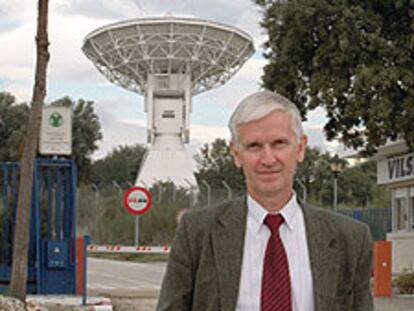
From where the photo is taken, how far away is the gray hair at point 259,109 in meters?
3.30

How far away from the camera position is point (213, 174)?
82.4m

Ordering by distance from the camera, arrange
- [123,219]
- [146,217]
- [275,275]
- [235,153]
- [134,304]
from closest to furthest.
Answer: [275,275] < [235,153] < [134,304] < [146,217] < [123,219]

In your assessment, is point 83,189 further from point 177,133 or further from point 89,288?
point 89,288

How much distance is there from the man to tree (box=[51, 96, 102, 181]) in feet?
276

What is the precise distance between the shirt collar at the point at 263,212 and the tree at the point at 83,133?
84022mm

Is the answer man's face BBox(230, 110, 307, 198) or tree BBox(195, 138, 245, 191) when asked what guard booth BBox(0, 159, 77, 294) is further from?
tree BBox(195, 138, 245, 191)

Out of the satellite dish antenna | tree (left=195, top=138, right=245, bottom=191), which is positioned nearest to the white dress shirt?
the satellite dish antenna

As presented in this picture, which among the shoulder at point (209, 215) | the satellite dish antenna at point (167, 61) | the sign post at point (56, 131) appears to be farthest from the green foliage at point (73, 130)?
the shoulder at point (209, 215)

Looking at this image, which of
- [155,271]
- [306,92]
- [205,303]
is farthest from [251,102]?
[155,271]

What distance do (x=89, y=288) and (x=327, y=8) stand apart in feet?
27.2

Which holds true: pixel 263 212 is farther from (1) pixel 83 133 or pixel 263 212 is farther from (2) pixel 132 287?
(1) pixel 83 133

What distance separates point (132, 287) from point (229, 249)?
20833mm

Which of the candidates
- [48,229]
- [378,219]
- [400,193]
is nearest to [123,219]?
[378,219]

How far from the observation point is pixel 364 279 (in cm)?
342
